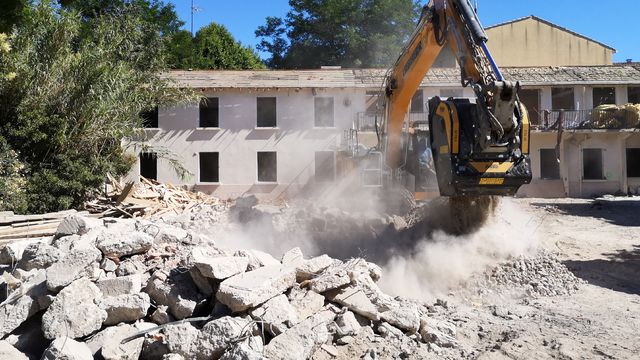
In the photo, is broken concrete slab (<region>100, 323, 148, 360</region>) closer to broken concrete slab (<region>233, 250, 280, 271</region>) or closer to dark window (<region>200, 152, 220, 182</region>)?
broken concrete slab (<region>233, 250, 280, 271</region>)

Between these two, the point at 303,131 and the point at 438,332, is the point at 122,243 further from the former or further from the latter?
the point at 303,131

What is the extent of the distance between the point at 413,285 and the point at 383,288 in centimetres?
57

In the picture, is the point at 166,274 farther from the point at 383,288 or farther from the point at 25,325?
the point at 383,288

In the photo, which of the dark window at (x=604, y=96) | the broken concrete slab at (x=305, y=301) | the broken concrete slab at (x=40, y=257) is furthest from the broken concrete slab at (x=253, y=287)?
the dark window at (x=604, y=96)

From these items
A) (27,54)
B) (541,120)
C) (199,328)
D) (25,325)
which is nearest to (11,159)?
(27,54)

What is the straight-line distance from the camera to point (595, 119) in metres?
25.2

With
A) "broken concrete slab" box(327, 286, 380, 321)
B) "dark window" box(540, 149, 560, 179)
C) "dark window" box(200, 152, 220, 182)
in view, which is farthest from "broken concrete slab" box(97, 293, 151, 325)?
"dark window" box(540, 149, 560, 179)

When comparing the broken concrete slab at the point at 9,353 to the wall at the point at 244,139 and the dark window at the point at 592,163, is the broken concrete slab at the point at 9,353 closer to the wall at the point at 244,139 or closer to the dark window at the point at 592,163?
the wall at the point at 244,139

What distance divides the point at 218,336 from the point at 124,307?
1.07 m

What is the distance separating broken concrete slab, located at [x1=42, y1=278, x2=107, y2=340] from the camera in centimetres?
481

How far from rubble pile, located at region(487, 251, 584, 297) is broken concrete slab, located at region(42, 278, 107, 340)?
5616 mm

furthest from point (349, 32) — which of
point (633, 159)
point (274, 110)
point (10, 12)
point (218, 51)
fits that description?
point (10, 12)

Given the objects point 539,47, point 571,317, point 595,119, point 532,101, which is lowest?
point 571,317

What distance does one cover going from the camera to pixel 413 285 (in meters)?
7.77
